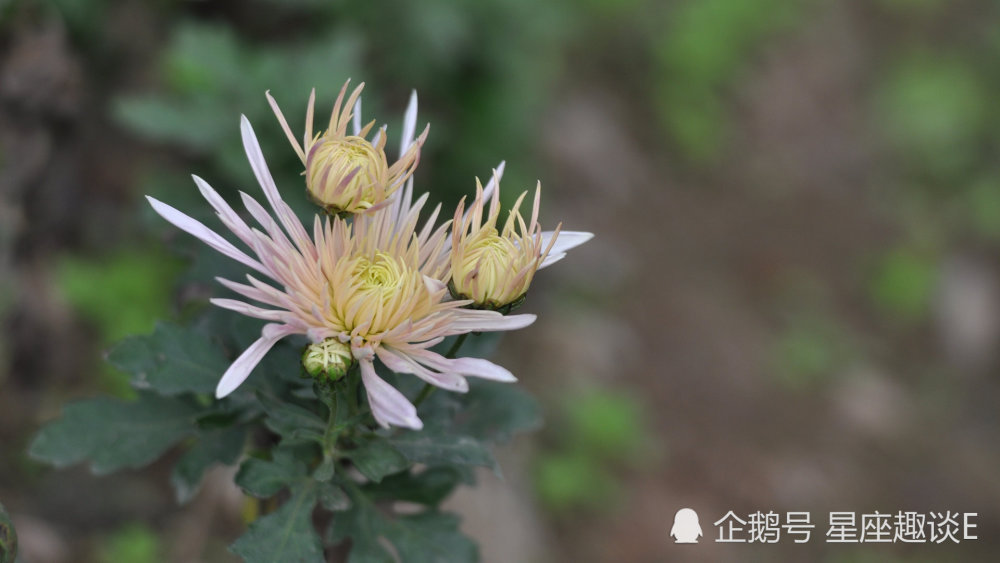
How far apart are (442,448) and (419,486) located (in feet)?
0.65

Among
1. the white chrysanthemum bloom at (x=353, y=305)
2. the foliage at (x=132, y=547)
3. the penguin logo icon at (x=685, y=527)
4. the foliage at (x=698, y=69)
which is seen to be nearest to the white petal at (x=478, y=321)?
the white chrysanthemum bloom at (x=353, y=305)

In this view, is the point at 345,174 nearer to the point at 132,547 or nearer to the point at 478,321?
the point at 478,321

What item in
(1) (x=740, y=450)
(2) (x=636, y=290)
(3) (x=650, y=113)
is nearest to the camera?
(1) (x=740, y=450)

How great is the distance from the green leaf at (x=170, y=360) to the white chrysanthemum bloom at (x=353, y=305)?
0.23 metres

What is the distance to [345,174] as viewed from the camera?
1150 millimetres

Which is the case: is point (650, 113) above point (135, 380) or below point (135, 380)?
above

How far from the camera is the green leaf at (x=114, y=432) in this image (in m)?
1.44

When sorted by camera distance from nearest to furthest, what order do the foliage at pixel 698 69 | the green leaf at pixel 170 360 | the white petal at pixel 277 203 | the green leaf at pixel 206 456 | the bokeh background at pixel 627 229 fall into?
1. the white petal at pixel 277 203
2. the green leaf at pixel 170 360
3. the green leaf at pixel 206 456
4. the bokeh background at pixel 627 229
5. the foliage at pixel 698 69

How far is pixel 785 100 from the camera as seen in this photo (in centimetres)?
564

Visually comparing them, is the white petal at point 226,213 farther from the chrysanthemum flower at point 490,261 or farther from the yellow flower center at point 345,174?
the chrysanthemum flower at point 490,261

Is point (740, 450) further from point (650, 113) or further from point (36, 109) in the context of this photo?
point (36, 109)

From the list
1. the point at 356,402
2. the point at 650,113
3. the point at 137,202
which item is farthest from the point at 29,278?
the point at 650,113

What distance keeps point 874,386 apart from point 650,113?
1.94 metres

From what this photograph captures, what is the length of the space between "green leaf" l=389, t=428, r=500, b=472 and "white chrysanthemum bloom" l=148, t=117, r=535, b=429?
0.17 meters
